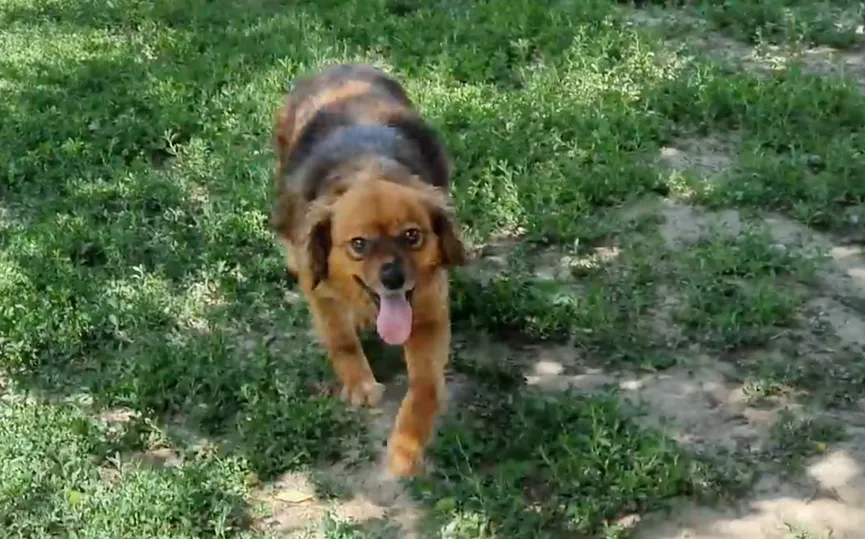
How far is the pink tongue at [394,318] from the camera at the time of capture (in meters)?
4.51

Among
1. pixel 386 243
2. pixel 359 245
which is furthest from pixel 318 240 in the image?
pixel 386 243

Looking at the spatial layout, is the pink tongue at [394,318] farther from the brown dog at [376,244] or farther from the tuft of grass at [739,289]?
→ the tuft of grass at [739,289]

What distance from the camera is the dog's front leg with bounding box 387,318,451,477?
455 centimetres

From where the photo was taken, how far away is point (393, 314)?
452cm

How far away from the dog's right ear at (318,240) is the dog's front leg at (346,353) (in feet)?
1.15

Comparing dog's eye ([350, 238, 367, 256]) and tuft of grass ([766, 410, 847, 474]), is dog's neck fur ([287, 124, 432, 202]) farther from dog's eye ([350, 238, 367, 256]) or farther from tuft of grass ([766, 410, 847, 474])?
tuft of grass ([766, 410, 847, 474])

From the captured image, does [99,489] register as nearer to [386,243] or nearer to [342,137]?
[386,243]

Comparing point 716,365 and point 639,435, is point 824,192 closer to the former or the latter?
point 716,365

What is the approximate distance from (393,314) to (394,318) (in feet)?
0.07

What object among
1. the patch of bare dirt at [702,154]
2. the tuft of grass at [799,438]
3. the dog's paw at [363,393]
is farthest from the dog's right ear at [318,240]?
the patch of bare dirt at [702,154]

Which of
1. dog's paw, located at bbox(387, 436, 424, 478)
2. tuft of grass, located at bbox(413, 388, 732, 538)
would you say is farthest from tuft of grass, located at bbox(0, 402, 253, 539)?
tuft of grass, located at bbox(413, 388, 732, 538)

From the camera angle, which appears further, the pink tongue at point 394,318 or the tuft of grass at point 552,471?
the pink tongue at point 394,318

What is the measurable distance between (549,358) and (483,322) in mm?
421

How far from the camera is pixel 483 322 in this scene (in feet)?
18.1
